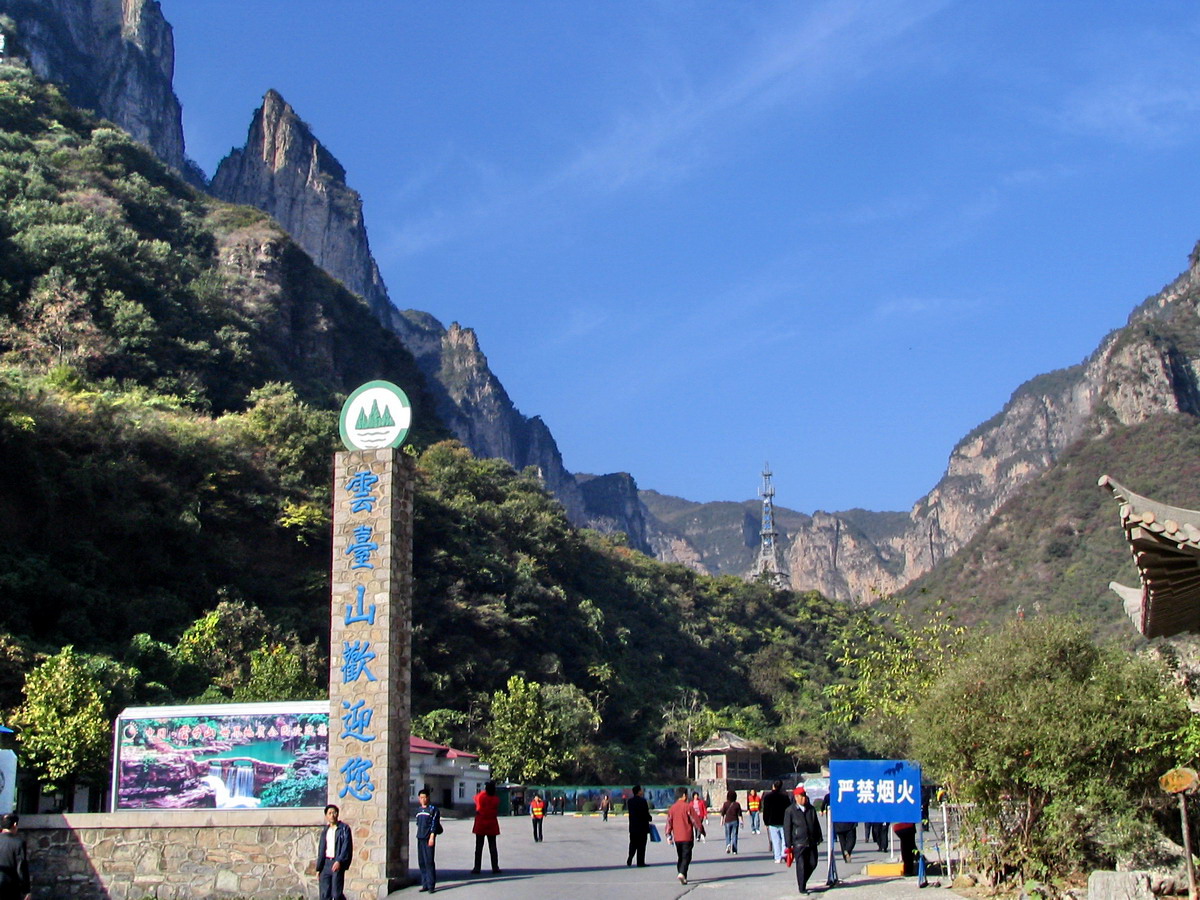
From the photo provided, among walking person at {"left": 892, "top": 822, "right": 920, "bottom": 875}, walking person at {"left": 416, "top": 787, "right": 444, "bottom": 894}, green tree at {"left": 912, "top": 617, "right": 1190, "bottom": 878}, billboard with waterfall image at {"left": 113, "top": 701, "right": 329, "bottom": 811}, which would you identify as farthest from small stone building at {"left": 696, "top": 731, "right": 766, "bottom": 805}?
green tree at {"left": 912, "top": 617, "right": 1190, "bottom": 878}

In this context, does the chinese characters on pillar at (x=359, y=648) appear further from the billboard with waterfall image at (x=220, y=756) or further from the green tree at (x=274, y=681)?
the green tree at (x=274, y=681)

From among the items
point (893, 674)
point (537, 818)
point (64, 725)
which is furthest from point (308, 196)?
point (893, 674)

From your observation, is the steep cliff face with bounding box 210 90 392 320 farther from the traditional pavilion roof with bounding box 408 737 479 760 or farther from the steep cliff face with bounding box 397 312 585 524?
the traditional pavilion roof with bounding box 408 737 479 760

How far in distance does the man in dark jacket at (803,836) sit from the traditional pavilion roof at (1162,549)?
6468 mm

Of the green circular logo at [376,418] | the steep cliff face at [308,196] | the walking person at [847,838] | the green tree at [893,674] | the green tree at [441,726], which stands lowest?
the walking person at [847,838]

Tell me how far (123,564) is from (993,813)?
3544 cm

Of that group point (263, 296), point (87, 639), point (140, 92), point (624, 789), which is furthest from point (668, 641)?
point (140, 92)

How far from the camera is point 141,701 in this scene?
3186 cm

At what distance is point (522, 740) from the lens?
151ft

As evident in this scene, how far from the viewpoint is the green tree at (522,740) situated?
150ft

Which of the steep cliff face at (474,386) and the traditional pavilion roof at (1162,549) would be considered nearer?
the traditional pavilion roof at (1162,549)

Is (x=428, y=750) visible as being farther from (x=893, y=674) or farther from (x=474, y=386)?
(x=474, y=386)

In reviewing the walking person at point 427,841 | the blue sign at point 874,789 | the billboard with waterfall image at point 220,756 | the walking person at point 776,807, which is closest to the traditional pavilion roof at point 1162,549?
the blue sign at point 874,789

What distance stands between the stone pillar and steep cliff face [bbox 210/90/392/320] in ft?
394
